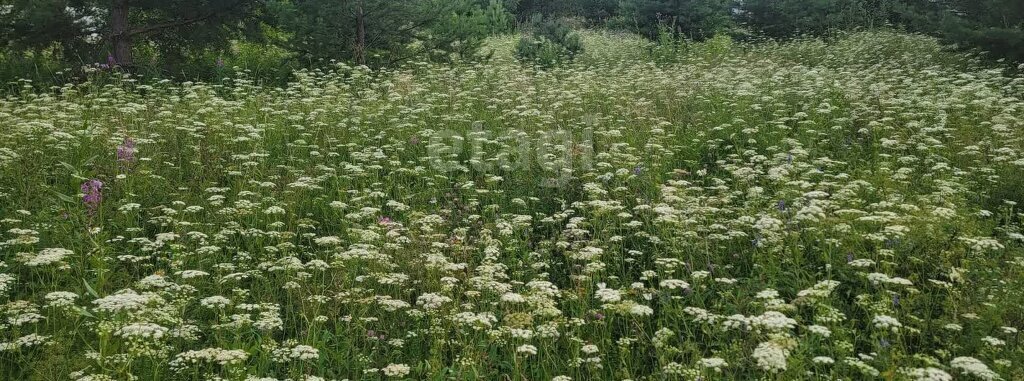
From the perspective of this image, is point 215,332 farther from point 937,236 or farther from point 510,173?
point 937,236

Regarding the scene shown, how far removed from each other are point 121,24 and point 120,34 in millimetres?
200

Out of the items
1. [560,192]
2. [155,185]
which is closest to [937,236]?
[560,192]

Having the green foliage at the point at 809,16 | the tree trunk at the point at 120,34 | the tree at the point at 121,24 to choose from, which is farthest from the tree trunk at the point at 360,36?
the green foliage at the point at 809,16

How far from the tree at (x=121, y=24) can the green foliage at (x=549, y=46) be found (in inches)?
259

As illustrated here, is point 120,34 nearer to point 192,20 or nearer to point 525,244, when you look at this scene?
point 192,20

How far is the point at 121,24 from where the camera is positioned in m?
11.8

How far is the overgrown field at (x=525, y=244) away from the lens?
3.27 metres

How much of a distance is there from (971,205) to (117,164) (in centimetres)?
764

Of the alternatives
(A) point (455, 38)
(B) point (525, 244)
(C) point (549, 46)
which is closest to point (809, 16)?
(C) point (549, 46)

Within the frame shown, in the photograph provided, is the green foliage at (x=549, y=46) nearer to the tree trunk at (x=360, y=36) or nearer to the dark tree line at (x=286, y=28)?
the dark tree line at (x=286, y=28)

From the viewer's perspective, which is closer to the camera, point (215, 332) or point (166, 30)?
point (215, 332)

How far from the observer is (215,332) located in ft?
12.3

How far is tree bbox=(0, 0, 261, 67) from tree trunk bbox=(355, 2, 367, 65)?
225cm

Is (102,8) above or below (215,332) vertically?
above
